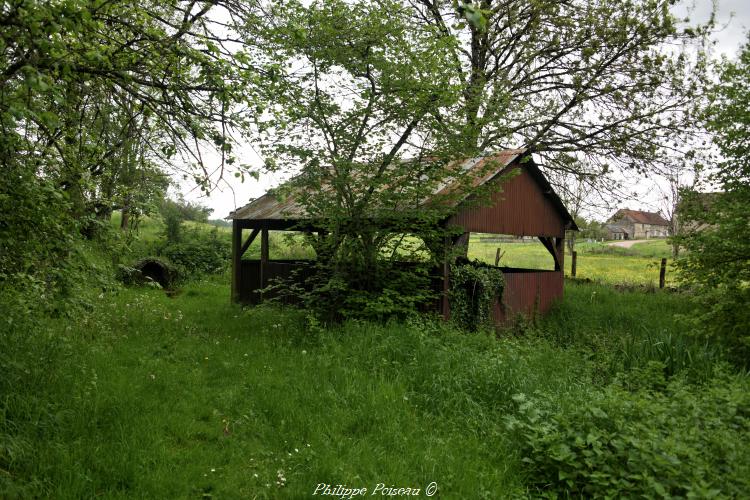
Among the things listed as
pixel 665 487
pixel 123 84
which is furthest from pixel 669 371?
pixel 123 84

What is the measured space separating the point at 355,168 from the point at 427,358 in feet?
11.7

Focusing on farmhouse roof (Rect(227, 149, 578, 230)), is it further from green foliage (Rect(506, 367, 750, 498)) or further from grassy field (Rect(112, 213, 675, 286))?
green foliage (Rect(506, 367, 750, 498))

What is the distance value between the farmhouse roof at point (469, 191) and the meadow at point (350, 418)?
299cm

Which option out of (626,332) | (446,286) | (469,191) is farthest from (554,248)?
(469,191)

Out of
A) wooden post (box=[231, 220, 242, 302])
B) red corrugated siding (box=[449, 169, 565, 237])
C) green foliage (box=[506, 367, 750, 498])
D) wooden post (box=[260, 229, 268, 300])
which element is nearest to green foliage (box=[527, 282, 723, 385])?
green foliage (box=[506, 367, 750, 498])

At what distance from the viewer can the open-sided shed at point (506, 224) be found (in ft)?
35.3

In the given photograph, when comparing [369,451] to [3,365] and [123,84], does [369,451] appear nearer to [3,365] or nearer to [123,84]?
[3,365]

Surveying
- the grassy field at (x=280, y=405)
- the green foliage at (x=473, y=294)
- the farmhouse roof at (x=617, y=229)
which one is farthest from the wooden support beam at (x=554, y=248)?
the farmhouse roof at (x=617, y=229)

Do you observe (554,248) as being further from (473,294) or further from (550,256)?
(550,256)

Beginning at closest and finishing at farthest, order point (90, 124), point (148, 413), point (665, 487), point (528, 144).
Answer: point (665, 487) → point (148, 413) → point (90, 124) → point (528, 144)

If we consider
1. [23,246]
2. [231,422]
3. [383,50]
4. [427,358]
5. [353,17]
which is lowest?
[231,422]

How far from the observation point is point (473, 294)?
34.7 feet

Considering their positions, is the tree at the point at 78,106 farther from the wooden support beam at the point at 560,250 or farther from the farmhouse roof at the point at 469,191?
the wooden support beam at the point at 560,250

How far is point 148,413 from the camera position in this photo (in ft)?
16.5
